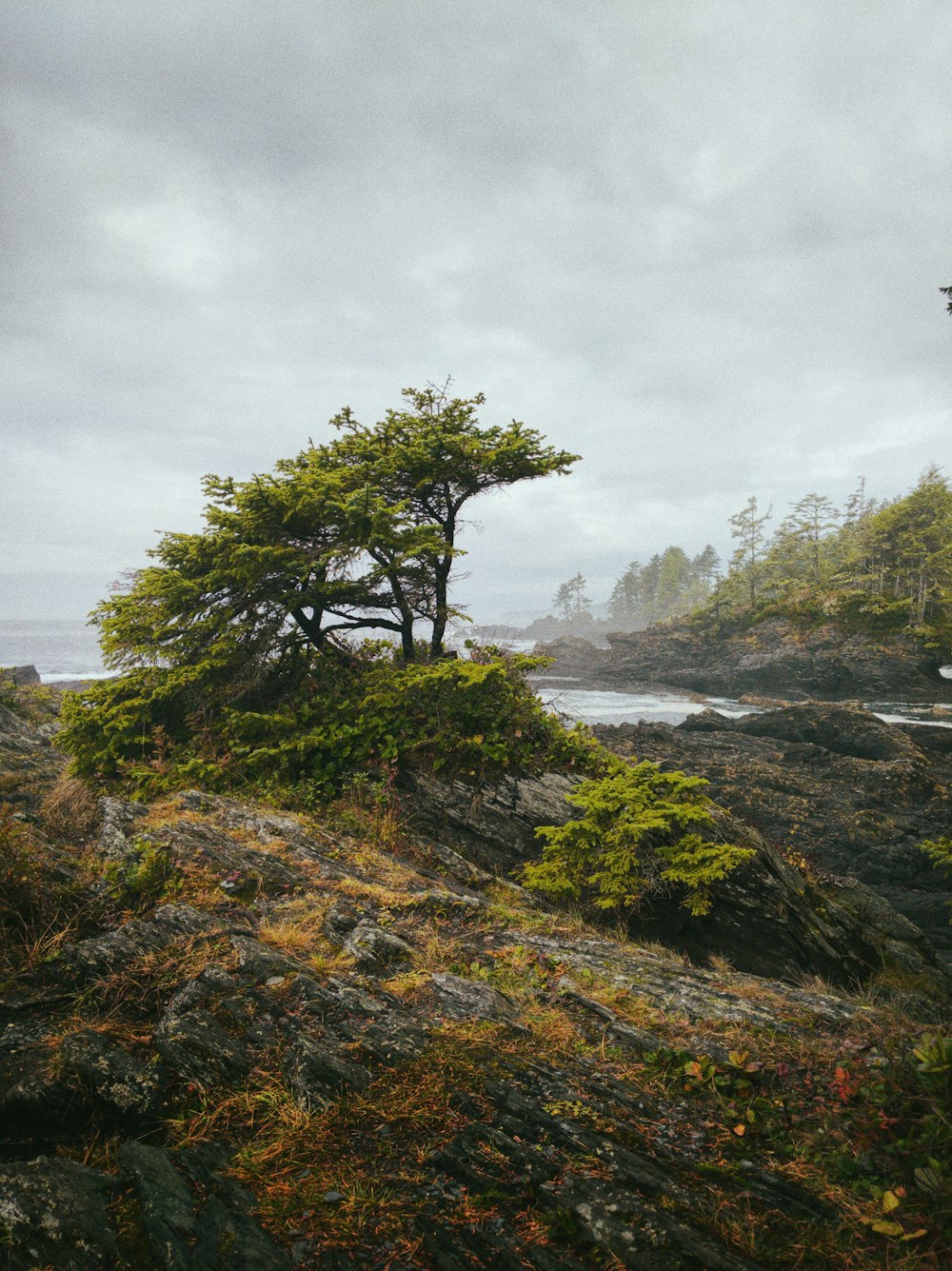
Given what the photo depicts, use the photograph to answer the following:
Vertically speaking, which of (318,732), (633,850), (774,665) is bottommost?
(774,665)

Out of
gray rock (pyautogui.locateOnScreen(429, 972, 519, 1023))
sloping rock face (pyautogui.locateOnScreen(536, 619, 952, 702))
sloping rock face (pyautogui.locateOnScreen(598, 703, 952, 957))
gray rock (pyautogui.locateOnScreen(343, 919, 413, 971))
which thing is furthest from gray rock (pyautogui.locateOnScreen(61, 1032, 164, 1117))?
sloping rock face (pyautogui.locateOnScreen(536, 619, 952, 702))

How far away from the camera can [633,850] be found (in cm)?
720

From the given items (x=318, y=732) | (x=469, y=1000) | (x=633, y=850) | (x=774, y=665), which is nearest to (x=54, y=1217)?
(x=469, y=1000)

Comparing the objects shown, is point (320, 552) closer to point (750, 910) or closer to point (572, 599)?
point (750, 910)

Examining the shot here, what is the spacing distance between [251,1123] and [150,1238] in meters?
0.73

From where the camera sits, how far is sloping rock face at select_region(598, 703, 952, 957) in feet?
45.5

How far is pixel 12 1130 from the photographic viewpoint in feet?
8.31

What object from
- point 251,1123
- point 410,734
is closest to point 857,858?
point 410,734

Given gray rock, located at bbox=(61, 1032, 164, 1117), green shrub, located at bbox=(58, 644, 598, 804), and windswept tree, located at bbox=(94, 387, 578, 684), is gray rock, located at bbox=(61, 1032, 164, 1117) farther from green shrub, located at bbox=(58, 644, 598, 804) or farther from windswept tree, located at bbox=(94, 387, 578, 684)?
windswept tree, located at bbox=(94, 387, 578, 684)

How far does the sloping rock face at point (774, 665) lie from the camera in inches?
1468

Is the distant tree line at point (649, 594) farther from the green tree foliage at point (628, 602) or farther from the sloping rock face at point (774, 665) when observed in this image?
the sloping rock face at point (774, 665)

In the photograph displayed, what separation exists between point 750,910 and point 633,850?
83.7 inches

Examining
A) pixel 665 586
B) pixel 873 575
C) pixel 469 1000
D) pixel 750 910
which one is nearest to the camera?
pixel 469 1000

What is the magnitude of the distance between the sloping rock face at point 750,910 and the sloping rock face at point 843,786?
6.42 feet
